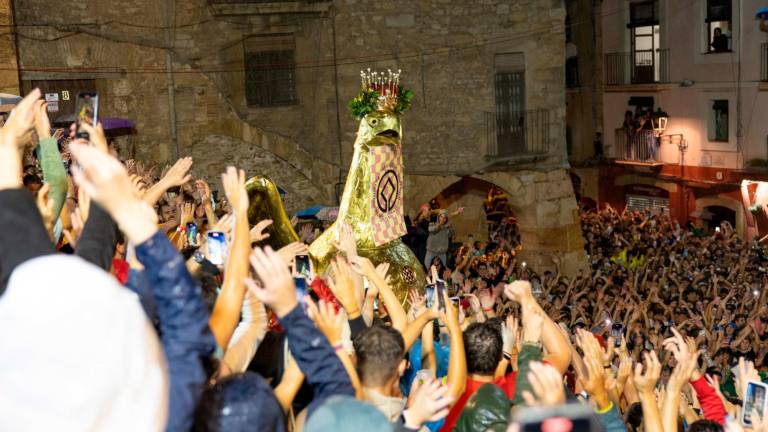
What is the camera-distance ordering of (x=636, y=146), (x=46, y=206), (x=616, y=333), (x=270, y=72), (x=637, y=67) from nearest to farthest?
(x=46, y=206)
(x=616, y=333)
(x=270, y=72)
(x=636, y=146)
(x=637, y=67)

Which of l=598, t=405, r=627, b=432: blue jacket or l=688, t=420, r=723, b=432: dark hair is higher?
l=688, t=420, r=723, b=432: dark hair

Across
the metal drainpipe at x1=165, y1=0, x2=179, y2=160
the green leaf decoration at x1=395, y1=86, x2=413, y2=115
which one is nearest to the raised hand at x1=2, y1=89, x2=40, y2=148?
the green leaf decoration at x1=395, y1=86, x2=413, y2=115

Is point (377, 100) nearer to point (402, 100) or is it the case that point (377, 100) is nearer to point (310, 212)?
point (402, 100)

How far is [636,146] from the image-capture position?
89.7ft

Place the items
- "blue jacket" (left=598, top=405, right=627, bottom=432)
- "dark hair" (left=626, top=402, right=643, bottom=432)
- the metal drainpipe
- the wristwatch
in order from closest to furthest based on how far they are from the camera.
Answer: "blue jacket" (left=598, top=405, right=627, bottom=432)
the wristwatch
"dark hair" (left=626, top=402, right=643, bottom=432)
the metal drainpipe

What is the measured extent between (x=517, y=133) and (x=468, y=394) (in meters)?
14.5

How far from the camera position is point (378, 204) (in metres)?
8.93

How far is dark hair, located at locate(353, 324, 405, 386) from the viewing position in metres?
3.63

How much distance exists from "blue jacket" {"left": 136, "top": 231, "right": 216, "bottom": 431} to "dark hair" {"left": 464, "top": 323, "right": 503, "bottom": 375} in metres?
2.18

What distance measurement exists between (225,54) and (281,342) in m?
13.1

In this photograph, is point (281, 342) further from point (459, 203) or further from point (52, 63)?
point (459, 203)

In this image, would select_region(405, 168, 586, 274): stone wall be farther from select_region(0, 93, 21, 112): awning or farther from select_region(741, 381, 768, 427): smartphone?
select_region(741, 381, 768, 427): smartphone

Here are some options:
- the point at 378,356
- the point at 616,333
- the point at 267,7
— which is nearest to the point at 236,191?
the point at 378,356

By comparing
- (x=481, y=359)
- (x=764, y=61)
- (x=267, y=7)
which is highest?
(x=267, y=7)
